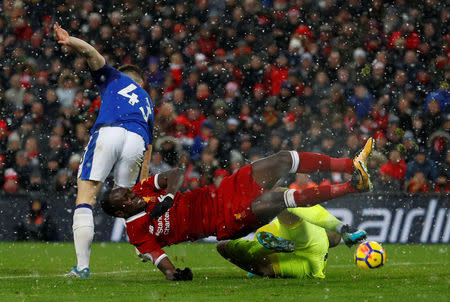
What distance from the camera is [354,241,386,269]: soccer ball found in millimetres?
6438

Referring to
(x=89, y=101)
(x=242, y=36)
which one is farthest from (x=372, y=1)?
(x=89, y=101)

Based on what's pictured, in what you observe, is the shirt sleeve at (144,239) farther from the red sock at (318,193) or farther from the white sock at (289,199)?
the red sock at (318,193)

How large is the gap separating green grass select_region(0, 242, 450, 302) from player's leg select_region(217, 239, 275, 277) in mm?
132

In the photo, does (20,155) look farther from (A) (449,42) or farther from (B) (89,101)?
(A) (449,42)

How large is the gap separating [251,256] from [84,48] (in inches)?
87.2

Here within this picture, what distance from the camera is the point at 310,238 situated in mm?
6504

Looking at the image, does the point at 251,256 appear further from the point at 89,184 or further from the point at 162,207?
the point at 89,184

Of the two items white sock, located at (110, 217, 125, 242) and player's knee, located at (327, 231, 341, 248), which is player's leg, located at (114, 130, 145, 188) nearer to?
player's knee, located at (327, 231, 341, 248)

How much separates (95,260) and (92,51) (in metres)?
3.06

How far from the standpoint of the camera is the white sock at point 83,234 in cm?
622

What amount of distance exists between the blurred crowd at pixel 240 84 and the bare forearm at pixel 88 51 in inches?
165

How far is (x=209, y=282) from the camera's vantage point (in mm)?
6051

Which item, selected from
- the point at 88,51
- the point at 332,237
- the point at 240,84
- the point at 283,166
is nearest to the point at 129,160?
the point at 88,51

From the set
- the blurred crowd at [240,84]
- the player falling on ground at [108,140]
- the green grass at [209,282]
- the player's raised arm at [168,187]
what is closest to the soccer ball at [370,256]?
the green grass at [209,282]
